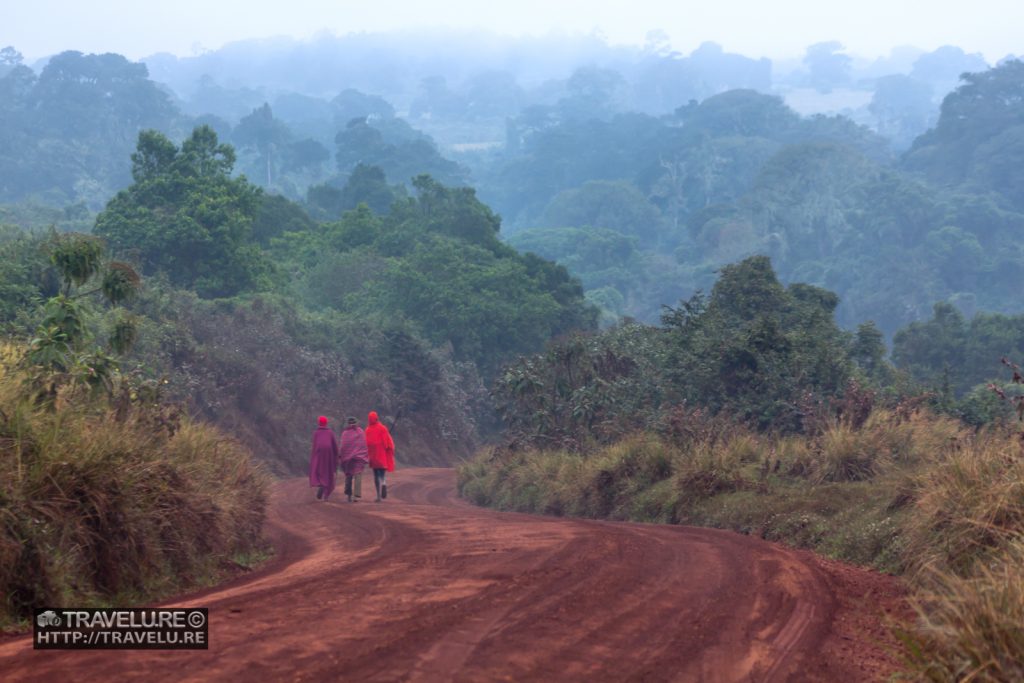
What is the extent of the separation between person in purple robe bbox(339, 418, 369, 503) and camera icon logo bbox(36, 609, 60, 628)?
12097 millimetres

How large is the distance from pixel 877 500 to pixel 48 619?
837 centimetres

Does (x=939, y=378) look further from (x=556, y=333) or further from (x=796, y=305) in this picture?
(x=556, y=333)

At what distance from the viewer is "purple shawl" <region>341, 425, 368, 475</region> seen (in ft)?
63.2

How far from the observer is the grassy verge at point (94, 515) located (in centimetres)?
749

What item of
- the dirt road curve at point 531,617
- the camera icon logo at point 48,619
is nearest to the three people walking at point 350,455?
the dirt road curve at point 531,617

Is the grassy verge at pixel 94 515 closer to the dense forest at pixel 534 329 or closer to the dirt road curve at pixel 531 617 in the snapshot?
the dense forest at pixel 534 329

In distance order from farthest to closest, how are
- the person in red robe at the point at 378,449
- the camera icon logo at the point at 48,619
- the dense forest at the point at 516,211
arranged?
the dense forest at the point at 516,211 < the person in red robe at the point at 378,449 < the camera icon logo at the point at 48,619

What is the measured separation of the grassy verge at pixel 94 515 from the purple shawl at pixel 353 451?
8392mm

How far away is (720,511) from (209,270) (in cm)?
3022

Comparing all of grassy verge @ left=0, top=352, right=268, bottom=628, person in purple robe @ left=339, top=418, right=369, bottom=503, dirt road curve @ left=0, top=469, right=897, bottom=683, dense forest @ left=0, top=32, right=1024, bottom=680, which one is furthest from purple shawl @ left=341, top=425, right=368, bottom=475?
grassy verge @ left=0, top=352, right=268, bottom=628

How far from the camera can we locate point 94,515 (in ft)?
27.2

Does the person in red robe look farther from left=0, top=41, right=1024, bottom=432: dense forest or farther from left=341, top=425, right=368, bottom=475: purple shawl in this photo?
left=0, top=41, right=1024, bottom=432: dense forest

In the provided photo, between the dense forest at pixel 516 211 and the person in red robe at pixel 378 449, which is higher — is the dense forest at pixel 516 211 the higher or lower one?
the higher one

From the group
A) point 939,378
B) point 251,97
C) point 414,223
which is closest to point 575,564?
point 939,378
